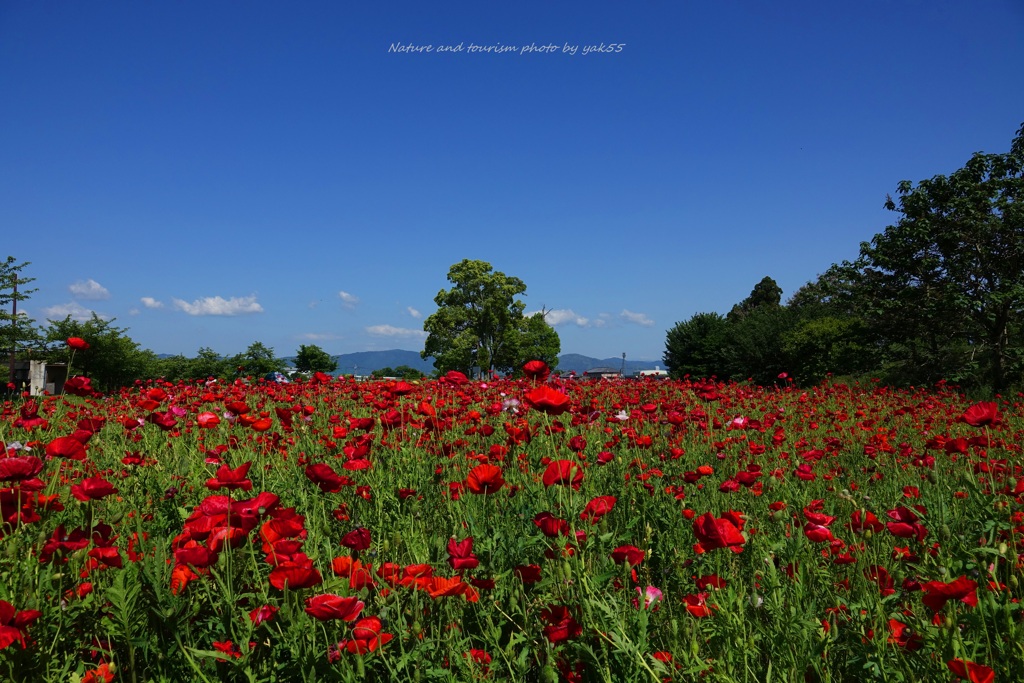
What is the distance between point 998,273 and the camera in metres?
16.2

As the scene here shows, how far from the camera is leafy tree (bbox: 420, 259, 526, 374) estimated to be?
36.6m

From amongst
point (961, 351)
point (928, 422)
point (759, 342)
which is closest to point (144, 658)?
point (928, 422)

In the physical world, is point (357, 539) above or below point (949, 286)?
below

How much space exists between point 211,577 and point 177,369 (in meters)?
42.3

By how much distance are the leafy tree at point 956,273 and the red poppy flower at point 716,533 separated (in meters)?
17.5

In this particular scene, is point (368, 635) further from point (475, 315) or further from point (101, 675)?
point (475, 315)

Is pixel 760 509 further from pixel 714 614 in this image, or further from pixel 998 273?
pixel 998 273

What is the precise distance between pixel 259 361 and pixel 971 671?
39.1m

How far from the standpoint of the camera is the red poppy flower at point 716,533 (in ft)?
4.92

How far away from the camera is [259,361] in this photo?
36.7 m

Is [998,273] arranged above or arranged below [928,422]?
above

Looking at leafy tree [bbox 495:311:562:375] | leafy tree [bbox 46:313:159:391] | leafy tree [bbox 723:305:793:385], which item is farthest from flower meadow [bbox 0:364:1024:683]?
leafy tree [bbox 495:311:562:375]

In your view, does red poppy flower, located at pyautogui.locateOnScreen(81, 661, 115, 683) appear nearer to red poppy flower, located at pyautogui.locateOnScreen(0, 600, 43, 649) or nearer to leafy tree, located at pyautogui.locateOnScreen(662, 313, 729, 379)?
red poppy flower, located at pyautogui.locateOnScreen(0, 600, 43, 649)

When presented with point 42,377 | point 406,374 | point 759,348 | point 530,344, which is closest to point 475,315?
point 530,344
